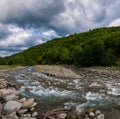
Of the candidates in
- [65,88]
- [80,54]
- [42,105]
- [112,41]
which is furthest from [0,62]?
[42,105]

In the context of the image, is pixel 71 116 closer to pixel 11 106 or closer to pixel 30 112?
pixel 30 112

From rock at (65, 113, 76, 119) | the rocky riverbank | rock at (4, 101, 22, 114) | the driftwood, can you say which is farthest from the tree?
rock at (4, 101, 22, 114)

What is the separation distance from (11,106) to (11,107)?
14cm

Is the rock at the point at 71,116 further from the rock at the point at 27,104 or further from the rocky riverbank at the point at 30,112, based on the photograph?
the rock at the point at 27,104

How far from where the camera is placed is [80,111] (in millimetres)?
19906

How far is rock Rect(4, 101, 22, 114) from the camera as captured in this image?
18922 mm

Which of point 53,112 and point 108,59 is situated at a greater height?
point 108,59

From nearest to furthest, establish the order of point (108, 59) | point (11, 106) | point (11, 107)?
point (11, 107) < point (11, 106) < point (108, 59)

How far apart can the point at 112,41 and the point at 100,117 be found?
66.5 m

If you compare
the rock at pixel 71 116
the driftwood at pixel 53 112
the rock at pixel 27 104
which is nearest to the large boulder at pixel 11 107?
the rock at pixel 27 104

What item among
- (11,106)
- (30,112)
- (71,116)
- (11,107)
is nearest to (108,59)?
(30,112)

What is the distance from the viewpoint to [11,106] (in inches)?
765

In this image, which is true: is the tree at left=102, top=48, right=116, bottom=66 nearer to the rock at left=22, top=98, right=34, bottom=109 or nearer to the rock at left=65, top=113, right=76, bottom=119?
the rock at left=22, top=98, right=34, bottom=109

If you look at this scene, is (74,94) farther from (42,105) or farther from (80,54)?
(80,54)
